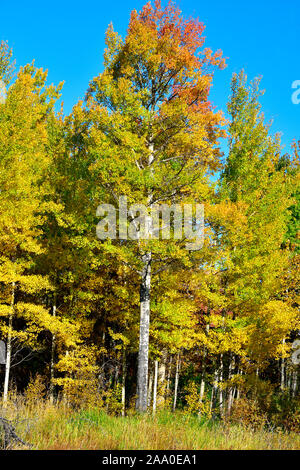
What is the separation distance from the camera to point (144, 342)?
9875 millimetres

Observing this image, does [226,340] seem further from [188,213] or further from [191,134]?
[191,134]

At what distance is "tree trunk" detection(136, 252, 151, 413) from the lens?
9383 millimetres

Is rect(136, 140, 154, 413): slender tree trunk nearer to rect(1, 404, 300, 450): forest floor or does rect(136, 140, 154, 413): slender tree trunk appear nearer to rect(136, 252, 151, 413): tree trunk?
rect(136, 252, 151, 413): tree trunk

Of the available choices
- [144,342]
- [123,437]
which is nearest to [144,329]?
[144,342]

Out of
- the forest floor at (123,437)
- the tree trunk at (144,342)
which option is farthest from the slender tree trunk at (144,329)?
the forest floor at (123,437)

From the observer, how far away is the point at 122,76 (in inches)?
416

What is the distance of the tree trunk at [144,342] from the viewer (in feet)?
30.8

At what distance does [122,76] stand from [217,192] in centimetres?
501

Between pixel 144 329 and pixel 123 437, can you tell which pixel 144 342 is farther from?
pixel 123 437

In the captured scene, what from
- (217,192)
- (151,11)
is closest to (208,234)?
(217,192)

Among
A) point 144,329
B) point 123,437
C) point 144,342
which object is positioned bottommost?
point 123,437

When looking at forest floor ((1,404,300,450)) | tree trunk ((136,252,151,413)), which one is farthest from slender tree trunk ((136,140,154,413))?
forest floor ((1,404,300,450))

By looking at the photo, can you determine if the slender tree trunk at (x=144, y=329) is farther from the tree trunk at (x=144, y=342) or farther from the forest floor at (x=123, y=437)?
the forest floor at (x=123, y=437)

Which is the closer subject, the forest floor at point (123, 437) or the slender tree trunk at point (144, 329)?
the forest floor at point (123, 437)
